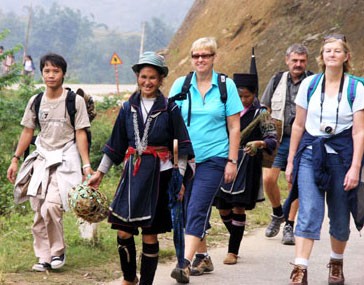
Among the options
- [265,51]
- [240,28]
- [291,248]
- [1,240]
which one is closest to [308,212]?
[291,248]

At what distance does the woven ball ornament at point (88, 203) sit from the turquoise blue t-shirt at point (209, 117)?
107 cm

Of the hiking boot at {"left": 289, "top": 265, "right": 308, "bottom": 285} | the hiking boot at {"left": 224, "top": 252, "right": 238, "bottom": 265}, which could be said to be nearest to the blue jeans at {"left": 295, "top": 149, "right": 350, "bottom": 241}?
the hiking boot at {"left": 289, "top": 265, "right": 308, "bottom": 285}

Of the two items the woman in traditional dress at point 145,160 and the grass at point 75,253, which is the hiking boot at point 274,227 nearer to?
the grass at point 75,253

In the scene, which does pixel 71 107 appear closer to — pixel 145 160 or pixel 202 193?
pixel 145 160

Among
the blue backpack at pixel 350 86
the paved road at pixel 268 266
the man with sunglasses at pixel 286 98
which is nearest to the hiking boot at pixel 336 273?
the paved road at pixel 268 266

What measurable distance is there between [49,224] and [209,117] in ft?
5.27

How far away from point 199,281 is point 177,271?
1.47 ft

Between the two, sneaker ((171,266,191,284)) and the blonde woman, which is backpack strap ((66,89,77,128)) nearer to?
sneaker ((171,266,191,284))

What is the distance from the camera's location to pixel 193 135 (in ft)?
26.6

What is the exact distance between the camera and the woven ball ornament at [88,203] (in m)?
7.34

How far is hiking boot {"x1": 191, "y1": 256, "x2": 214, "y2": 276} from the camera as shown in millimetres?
8453

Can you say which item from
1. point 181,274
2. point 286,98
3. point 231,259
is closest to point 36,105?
point 181,274

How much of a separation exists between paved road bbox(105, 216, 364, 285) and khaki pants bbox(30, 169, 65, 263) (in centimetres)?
61

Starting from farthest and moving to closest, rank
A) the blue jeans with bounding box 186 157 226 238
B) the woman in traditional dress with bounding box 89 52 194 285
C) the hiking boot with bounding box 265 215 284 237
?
Answer: 1. the hiking boot with bounding box 265 215 284 237
2. the blue jeans with bounding box 186 157 226 238
3. the woman in traditional dress with bounding box 89 52 194 285
